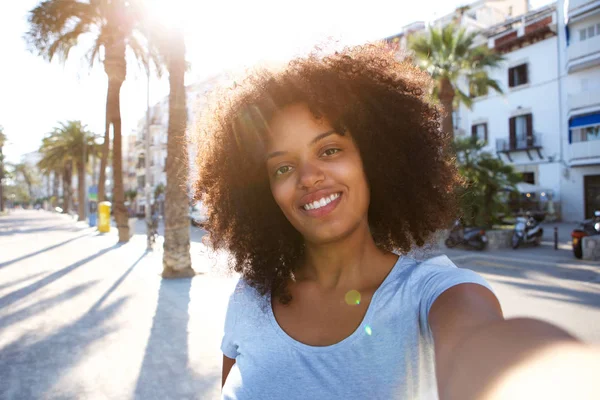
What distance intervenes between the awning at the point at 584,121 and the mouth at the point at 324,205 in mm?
28211

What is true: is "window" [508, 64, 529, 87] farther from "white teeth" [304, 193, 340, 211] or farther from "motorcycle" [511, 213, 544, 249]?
"white teeth" [304, 193, 340, 211]

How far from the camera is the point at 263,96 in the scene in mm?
1769

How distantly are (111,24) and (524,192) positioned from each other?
21579 millimetres

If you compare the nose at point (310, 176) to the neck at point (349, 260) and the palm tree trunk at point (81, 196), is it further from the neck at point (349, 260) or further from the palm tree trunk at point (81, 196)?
the palm tree trunk at point (81, 196)

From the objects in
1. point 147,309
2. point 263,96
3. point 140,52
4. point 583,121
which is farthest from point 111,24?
point 583,121

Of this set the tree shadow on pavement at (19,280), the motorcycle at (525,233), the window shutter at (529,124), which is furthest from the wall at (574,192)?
the tree shadow on pavement at (19,280)

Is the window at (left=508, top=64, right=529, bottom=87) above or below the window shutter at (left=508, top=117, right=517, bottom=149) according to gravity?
above

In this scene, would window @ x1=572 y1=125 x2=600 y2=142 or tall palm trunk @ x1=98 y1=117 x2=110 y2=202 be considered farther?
window @ x1=572 y1=125 x2=600 y2=142

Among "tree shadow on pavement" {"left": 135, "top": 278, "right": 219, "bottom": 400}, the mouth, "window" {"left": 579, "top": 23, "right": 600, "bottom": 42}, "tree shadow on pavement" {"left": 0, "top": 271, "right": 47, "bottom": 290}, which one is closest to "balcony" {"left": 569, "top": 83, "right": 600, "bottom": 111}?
"window" {"left": 579, "top": 23, "right": 600, "bottom": 42}

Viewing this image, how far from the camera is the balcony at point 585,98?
2508 centimetres

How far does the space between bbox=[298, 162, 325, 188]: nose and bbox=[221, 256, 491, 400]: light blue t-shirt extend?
36cm

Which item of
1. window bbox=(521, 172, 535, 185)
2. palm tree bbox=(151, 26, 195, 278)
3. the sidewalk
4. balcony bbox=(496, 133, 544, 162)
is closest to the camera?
the sidewalk

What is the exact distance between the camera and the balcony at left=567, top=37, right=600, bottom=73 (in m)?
24.8

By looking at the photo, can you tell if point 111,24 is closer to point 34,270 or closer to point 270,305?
point 34,270
